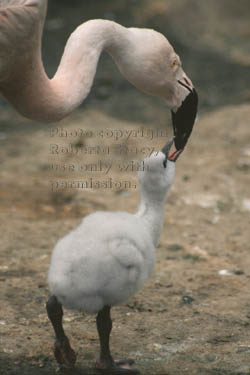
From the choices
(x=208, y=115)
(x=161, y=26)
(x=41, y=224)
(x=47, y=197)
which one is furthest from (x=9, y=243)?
(x=161, y=26)

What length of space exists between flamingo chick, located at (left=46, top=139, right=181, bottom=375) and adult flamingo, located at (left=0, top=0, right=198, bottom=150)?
678 mm

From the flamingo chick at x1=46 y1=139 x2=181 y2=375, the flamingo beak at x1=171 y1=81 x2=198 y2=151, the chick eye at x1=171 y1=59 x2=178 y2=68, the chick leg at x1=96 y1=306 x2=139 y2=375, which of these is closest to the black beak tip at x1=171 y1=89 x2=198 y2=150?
the flamingo beak at x1=171 y1=81 x2=198 y2=151

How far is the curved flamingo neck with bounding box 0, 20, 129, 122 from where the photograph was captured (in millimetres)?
3377

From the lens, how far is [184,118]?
12.7ft

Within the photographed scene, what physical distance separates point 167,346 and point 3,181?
2.98 m

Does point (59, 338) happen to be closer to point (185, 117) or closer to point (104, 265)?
point (104, 265)

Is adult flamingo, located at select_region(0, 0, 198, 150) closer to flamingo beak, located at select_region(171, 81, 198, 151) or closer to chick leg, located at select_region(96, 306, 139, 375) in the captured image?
flamingo beak, located at select_region(171, 81, 198, 151)

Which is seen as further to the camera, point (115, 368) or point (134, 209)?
point (134, 209)

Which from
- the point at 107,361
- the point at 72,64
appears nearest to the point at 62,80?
the point at 72,64

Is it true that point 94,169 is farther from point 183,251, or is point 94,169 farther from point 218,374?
point 218,374

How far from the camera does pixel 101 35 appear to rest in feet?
11.4

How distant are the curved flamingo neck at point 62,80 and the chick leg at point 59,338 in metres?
1.03

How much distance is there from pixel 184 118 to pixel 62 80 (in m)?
0.83

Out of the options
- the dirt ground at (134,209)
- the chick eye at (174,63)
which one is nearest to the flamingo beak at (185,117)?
the chick eye at (174,63)
